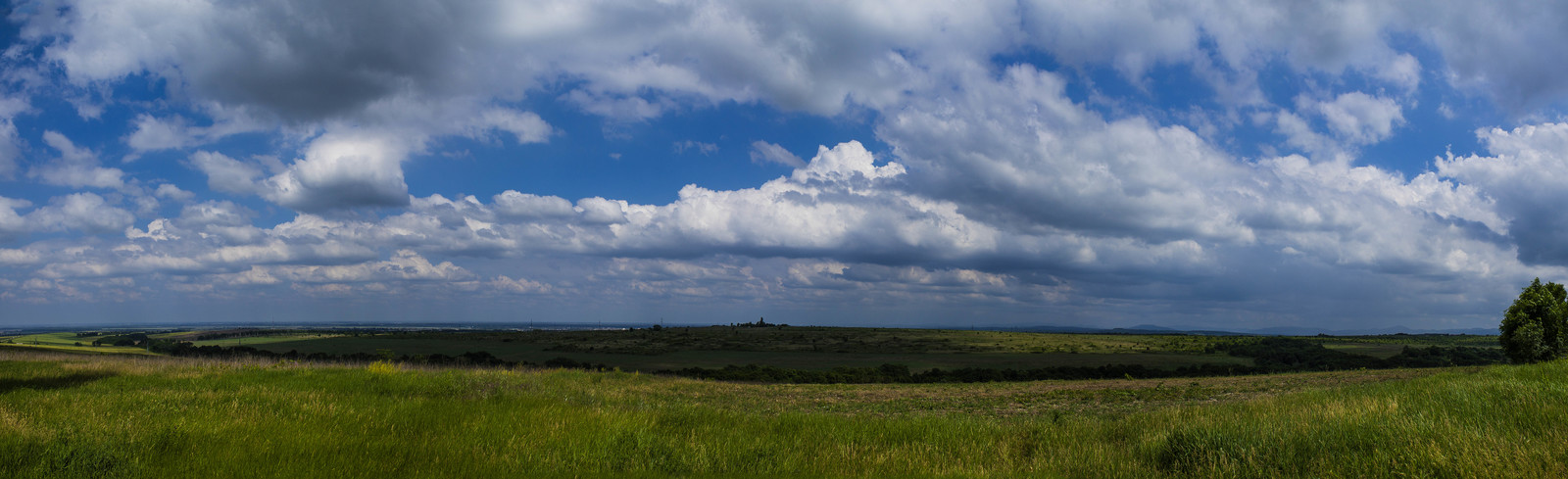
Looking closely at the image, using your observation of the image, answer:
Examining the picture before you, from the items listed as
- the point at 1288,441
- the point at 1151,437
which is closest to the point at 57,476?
the point at 1151,437

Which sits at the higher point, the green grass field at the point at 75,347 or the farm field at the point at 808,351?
the green grass field at the point at 75,347

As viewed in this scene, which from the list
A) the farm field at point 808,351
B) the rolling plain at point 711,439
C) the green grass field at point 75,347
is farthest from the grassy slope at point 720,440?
the green grass field at point 75,347

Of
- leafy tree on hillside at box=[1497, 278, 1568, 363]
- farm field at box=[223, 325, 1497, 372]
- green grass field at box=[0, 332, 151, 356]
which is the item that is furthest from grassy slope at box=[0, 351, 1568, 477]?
green grass field at box=[0, 332, 151, 356]

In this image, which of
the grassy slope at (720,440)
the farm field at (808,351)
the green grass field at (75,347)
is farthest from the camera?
the farm field at (808,351)

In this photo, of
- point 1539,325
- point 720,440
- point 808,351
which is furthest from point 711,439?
point 808,351

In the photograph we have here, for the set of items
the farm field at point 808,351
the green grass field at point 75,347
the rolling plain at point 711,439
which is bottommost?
Answer: the farm field at point 808,351

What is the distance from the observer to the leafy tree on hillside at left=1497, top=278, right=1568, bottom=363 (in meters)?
31.3

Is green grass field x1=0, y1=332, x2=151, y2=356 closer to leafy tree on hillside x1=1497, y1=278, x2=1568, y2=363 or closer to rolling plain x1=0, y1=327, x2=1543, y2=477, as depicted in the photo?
rolling plain x1=0, y1=327, x2=1543, y2=477

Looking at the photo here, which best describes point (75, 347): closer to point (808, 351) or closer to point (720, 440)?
point (808, 351)

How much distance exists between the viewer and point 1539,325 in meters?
31.5

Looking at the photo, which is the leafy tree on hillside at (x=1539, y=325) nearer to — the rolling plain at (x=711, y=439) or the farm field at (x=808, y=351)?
the rolling plain at (x=711, y=439)

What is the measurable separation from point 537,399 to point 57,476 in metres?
8.73

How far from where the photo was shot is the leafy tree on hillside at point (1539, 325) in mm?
31312

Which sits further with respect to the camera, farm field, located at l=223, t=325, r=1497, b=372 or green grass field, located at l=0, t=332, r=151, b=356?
farm field, located at l=223, t=325, r=1497, b=372
